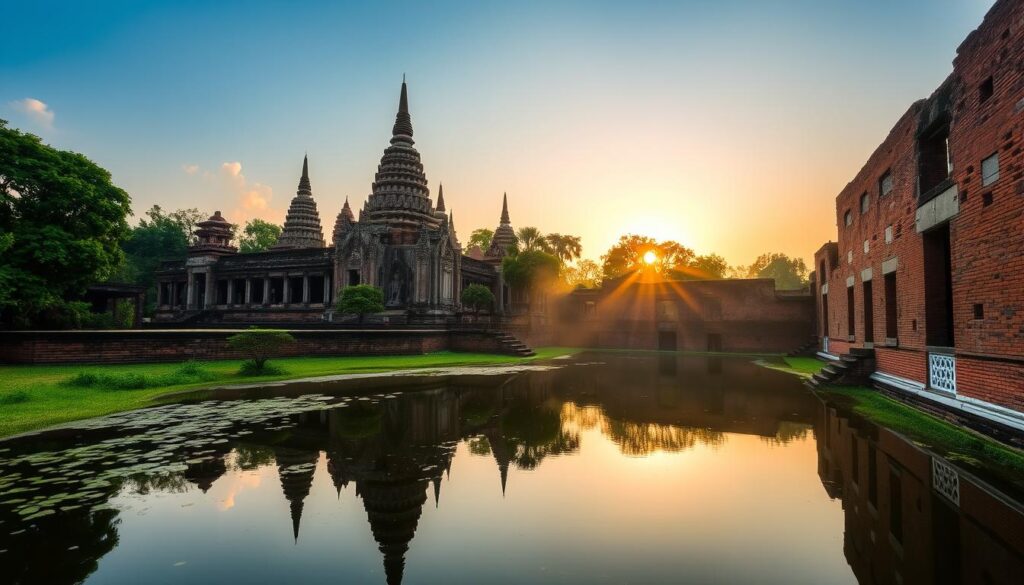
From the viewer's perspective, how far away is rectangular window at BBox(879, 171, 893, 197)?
1392 centimetres

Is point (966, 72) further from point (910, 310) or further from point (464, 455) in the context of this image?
point (464, 455)

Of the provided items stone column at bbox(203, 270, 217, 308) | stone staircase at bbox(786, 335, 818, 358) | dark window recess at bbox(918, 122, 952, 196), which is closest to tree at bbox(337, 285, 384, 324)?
stone column at bbox(203, 270, 217, 308)

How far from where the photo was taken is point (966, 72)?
9.16 metres

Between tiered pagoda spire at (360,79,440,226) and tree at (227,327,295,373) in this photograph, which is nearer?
tree at (227,327,295,373)

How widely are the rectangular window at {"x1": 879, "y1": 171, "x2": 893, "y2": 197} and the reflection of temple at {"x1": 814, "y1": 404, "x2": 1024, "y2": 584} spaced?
31.9 feet

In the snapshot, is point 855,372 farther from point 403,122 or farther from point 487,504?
point 403,122

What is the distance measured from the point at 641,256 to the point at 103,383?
185 ft

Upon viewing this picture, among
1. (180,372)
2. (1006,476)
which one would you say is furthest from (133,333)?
(1006,476)

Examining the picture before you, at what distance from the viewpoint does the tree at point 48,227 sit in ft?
53.1

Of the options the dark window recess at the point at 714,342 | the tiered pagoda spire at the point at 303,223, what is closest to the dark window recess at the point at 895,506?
the dark window recess at the point at 714,342

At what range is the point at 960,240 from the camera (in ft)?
29.4

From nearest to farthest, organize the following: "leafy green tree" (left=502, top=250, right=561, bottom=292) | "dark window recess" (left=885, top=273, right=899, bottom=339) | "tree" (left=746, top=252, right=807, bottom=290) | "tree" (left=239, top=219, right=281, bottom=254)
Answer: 1. "dark window recess" (left=885, top=273, right=899, bottom=339)
2. "leafy green tree" (left=502, top=250, right=561, bottom=292)
3. "tree" (left=239, top=219, right=281, bottom=254)
4. "tree" (left=746, top=252, right=807, bottom=290)

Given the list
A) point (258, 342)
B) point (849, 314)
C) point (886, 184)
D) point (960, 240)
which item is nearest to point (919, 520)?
point (960, 240)

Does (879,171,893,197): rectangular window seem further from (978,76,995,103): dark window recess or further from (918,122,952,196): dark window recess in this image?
(978,76,995,103): dark window recess
